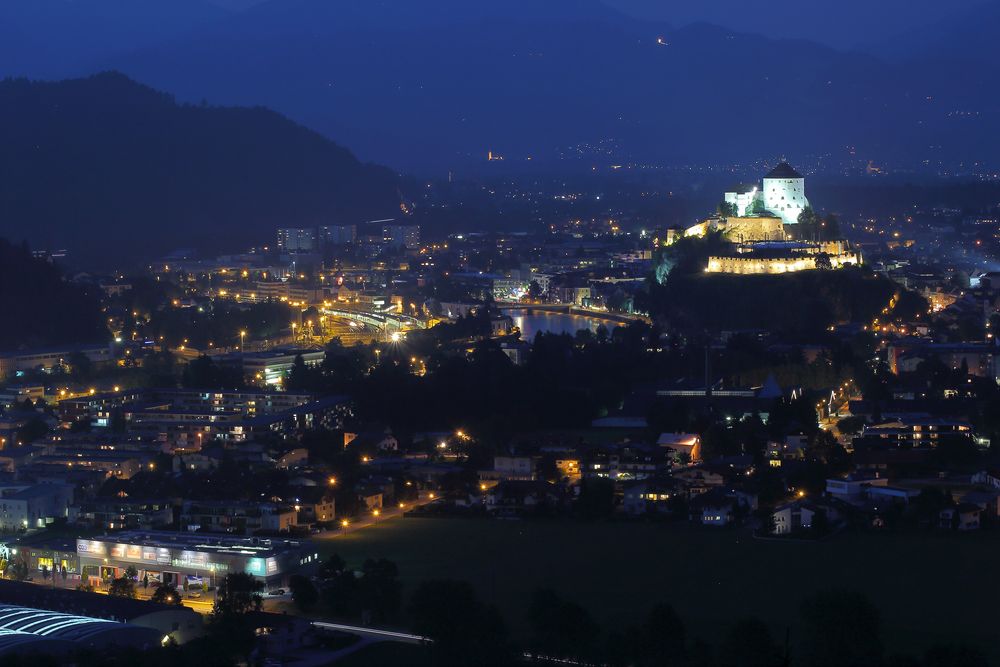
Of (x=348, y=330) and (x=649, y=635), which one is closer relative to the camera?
(x=649, y=635)

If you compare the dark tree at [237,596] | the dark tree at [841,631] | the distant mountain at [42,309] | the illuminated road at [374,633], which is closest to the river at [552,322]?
the distant mountain at [42,309]

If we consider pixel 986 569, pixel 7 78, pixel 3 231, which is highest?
pixel 7 78

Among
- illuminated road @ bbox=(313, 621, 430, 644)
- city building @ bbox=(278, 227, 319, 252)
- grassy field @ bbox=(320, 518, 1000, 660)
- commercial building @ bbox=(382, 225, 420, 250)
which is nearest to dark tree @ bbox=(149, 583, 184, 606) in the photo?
illuminated road @ bbox=(313, 621, 430, 644)

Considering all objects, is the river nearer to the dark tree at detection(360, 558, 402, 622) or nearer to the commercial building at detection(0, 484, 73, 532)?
the commercial building at detection(0, 484, 73, 532)

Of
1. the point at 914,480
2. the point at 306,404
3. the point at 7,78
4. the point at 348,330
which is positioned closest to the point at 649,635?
the point at 914,480

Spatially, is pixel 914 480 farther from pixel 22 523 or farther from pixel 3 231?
pixel 3 231

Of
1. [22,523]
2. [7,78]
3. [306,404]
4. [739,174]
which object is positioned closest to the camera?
[22,523]

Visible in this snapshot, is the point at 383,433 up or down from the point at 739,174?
down

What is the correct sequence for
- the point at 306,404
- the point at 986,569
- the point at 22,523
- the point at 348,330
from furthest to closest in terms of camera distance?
the point at 348,330, the point at 306,404, the point at 22,523, the point at 986,569
